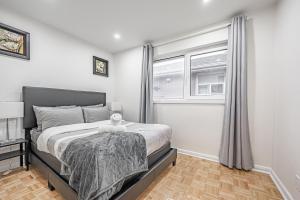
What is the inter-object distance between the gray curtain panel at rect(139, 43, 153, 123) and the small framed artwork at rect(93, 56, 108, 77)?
3.90 feet

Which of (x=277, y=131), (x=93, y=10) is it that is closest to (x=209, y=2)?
(x=93, y=10)

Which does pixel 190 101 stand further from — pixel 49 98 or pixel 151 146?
pixel 49 98

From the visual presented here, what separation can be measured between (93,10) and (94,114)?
1851mm

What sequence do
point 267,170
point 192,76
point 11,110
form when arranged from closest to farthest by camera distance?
point 11,110, point 267,170, point 192,76

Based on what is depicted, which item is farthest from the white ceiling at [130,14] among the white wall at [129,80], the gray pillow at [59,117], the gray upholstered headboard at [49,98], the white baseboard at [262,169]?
the white baseboard at [262,169]

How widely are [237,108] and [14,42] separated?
3.72 m

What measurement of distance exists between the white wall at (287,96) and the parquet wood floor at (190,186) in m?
0.31

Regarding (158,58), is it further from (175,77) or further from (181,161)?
(181,161)

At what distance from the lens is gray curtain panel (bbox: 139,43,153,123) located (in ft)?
10.1

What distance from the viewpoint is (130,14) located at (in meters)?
2.25

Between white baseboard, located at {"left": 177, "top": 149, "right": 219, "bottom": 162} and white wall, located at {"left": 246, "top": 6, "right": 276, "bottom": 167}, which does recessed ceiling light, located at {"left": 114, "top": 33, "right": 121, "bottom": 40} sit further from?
white baseboard, located at {"left": 177, "top": 149, "right": 219, "bottom": 162}

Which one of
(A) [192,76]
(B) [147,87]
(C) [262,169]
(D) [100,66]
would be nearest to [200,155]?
(C) [262,169]

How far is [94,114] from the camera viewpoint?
274 cm

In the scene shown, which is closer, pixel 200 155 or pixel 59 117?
pixel 59 117
